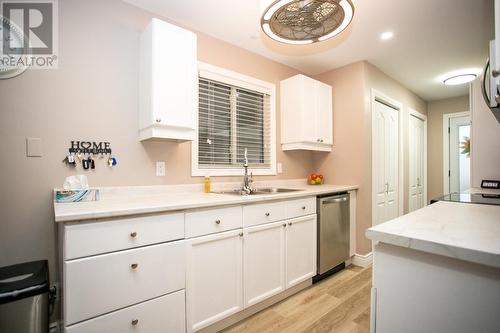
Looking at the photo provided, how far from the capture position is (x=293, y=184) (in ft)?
10.3

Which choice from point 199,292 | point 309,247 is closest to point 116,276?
point 199,292

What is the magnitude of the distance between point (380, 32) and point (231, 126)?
1.79m

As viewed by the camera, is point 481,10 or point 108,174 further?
point 481,10

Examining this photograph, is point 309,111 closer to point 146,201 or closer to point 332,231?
point 332,231

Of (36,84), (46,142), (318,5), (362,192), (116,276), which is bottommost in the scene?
(116,276)

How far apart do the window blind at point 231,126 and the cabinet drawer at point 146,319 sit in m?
1.24

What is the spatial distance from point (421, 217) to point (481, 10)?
232 centimetres

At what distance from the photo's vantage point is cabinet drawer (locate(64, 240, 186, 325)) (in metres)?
1.12

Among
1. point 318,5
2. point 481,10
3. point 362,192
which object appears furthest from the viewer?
point 362,192

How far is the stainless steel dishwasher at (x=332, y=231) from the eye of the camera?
2381 millimetres

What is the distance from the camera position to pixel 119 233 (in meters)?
1.24

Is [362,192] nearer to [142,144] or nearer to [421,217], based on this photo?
[421,217]

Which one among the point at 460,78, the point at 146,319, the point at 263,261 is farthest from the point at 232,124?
the point at 460,78

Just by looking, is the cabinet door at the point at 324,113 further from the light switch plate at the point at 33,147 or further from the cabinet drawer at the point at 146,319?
the light switch plate at the point at 33,147
